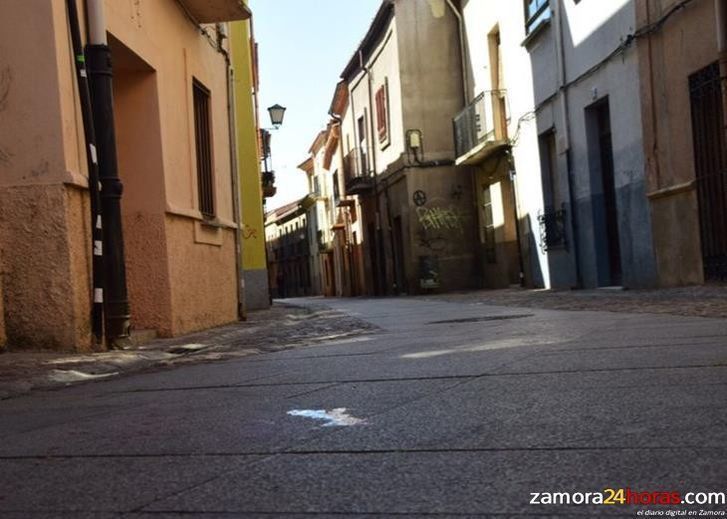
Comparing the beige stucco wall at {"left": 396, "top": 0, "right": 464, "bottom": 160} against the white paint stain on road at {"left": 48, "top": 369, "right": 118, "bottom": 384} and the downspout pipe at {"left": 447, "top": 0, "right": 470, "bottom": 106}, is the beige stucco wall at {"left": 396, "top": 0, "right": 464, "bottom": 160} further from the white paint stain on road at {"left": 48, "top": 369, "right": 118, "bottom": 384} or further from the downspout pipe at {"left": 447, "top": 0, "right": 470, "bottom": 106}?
the white paint stain on road at {"left": 48, "top": 369, "right": 118, "bottom": 384}

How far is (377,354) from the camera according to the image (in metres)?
5.94

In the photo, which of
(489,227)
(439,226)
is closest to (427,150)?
(439,226)

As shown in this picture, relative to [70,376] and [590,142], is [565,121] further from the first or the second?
[70,376]

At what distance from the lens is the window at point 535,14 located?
16031 mm

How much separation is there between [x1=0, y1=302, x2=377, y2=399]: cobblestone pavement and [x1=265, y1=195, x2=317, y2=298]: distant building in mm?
42997

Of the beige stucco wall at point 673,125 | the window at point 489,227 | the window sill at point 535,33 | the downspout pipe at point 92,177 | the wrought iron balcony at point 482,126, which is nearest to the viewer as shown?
the downspout pipe at point 92,177

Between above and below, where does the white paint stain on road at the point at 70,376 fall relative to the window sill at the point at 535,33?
below

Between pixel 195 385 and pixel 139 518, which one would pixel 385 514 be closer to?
pixel 139 518

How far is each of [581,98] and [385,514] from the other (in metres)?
13.6

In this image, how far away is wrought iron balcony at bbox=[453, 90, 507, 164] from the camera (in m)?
19.9

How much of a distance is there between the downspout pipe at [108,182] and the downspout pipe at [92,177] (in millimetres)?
89

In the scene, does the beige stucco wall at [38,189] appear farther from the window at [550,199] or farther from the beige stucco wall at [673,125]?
the window at [550,199]

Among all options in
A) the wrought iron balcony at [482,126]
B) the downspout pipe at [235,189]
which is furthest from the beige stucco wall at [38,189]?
the wrought iron balcony at [482,126]

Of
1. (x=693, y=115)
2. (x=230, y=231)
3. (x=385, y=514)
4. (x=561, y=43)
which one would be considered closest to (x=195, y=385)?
(x=385, y=514)
